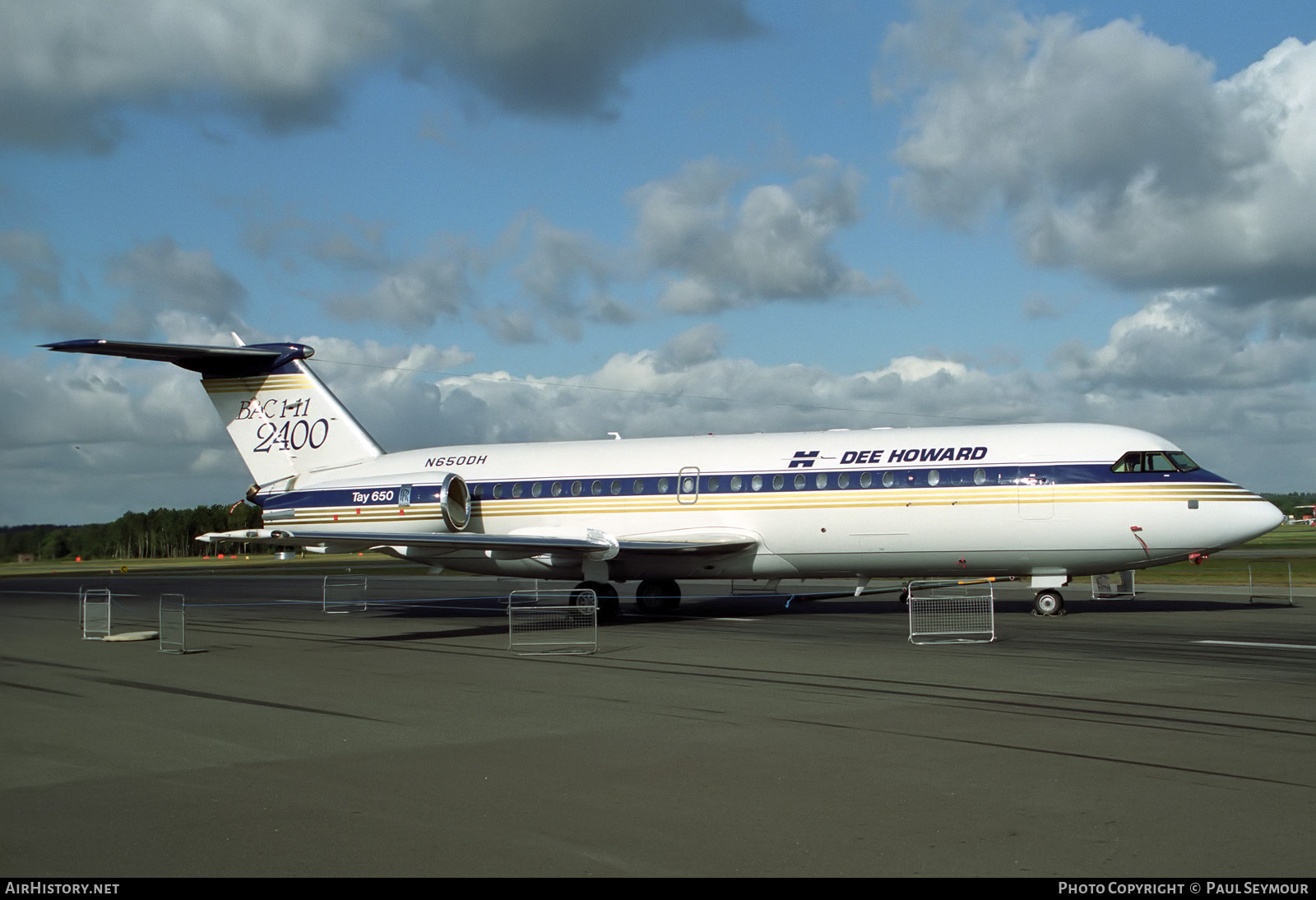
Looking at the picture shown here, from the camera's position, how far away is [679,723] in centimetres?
1095

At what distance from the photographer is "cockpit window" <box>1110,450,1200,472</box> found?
21.7m

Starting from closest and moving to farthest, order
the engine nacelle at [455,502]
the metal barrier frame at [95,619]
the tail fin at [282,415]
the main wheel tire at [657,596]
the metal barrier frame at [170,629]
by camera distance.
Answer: the metal barrier frame at [170,629] → the metal barrier frame at [95,619] → the engine nacelle at [455,502] → the main wheel tire at [657,596] → the tail fin at [282,415]

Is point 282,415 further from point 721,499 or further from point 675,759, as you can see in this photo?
point 675,759

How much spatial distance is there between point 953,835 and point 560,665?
967 cm

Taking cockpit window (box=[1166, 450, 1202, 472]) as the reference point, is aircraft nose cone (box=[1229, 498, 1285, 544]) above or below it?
below

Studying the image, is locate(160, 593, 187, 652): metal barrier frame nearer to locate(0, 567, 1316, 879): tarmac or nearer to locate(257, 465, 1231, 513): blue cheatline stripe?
locate(0, 567, 1316, 879): tarmac

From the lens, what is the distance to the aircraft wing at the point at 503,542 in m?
23.1

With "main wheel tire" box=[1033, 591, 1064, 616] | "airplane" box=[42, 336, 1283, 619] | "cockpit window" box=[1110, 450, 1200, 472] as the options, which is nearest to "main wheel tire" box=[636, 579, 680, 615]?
"airplane" box=[42, 336, 1283, 619]

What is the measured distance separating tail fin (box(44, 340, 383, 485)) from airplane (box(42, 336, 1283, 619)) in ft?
0.15

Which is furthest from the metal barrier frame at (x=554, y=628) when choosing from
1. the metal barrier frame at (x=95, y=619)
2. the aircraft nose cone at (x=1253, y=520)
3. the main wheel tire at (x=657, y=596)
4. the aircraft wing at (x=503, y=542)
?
the aircraft nose cone at (x=1253, y=520)

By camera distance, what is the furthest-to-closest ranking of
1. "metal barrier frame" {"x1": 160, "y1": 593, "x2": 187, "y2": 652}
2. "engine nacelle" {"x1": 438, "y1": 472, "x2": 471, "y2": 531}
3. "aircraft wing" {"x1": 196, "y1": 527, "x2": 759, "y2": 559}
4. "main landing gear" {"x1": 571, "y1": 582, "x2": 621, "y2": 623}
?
"engine nacelle" {"x1": 438, "y1": 472, "x2": 471, "y2": 531}
"main landing gear" {"x1": 571, "y1": 582, "x2": 621, "y2": 623}
"aircraft wing" {"x1": 196, "y1": 527, "x2": 759, "y2": 559}
"metal barrier frame" {"x1": 160, "y1": 593, "x2": 187, "y2": 652}

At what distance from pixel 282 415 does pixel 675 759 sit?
22.1 m

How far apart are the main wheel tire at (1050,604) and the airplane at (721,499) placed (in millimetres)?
37

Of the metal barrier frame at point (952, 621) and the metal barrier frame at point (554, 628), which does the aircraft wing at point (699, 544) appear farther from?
the metal barrier frame at point (952, 621)
